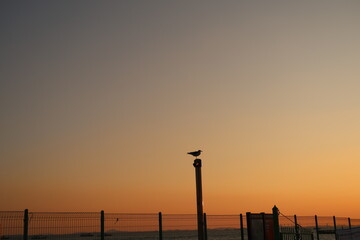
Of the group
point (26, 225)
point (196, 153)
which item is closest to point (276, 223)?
point (196, 153)

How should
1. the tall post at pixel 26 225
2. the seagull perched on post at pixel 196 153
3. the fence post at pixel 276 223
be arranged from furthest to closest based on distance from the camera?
the seagull perched on post at pixel 196 153 < the fence post at pixel 276 223 < the tall post at pixel 26 225

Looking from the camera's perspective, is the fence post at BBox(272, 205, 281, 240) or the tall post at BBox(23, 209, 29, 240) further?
the fence post at BBox(272, 205, 281, 240)

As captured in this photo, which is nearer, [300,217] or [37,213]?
[37,213]

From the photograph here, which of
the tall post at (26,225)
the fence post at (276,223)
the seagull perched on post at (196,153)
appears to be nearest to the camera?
the tall post at (26,225)

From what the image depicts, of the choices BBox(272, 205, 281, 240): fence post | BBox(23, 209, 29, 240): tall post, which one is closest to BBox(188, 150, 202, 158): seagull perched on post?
BBox(272, 205, 281, 240): fence post

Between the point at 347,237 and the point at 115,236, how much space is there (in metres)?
13.6

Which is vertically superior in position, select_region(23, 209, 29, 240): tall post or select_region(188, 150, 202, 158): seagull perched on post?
select_region(188, 150, 202, 158): seagull perched on post

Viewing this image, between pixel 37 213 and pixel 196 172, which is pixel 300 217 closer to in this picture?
pixel 196 172

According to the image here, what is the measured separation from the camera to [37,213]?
17906mm

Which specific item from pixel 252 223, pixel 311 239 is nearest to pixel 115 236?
pixel 252 223

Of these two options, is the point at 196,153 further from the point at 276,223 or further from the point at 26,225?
the point at 26,225

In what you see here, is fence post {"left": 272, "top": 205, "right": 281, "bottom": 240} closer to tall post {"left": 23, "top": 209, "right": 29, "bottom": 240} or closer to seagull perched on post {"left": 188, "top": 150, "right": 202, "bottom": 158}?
seagull perched on post {"left": 188, "top": 150, "right": 202, "bottom": 158}

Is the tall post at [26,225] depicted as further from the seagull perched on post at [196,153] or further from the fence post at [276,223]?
the fence post at [276,223]

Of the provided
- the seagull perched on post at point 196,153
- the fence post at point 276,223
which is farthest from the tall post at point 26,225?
the fence post at point 276,223
